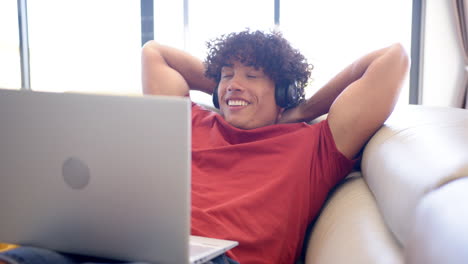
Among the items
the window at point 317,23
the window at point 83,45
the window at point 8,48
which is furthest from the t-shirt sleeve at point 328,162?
the window at point 8,48

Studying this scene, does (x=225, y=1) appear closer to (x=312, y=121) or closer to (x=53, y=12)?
(x=53, y=12)

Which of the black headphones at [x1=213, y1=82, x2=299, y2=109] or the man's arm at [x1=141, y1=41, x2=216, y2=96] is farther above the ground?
the man's arm at [x1=141, y1=41, x2=216, y2=96]

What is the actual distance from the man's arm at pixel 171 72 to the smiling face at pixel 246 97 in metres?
0.26

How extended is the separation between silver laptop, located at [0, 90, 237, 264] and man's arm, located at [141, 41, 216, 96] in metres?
1.09

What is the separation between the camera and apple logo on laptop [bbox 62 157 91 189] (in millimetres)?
787

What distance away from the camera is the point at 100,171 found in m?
0.78

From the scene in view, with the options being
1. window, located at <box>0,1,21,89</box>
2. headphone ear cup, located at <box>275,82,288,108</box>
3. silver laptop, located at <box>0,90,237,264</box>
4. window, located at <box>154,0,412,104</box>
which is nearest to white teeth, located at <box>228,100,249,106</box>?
headphone ear cup, located at <box>275,82,288,108</box>

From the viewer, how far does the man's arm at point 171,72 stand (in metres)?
1.94

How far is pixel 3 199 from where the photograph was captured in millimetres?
884

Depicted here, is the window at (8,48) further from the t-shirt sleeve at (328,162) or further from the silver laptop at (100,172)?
the silver laptop at (100,172)

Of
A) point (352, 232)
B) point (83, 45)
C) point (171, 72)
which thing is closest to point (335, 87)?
point (352, 232)

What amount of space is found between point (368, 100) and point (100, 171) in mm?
891

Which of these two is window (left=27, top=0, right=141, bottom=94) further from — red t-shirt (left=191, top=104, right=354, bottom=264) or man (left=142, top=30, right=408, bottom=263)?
red t-shirt (left=191, top=104, right=354, bottom=264)

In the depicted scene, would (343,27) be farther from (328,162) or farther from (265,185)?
(265,185)
